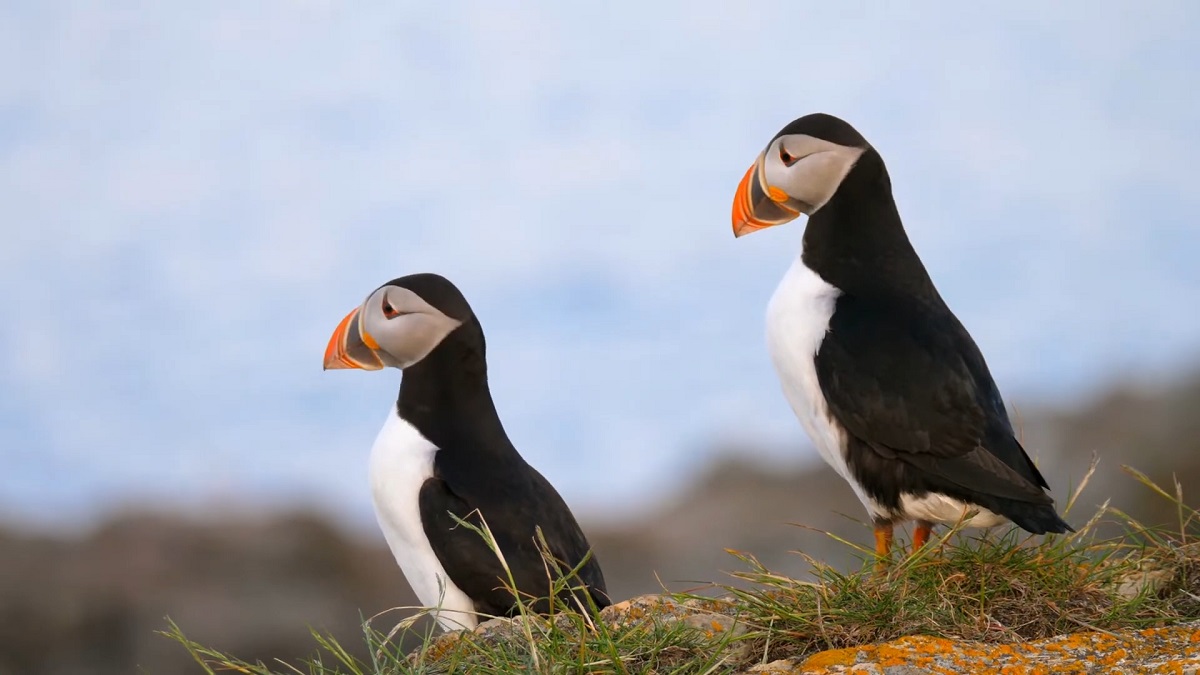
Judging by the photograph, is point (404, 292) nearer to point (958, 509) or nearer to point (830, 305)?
point (830, 305)

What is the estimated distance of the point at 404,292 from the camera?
16.4ft

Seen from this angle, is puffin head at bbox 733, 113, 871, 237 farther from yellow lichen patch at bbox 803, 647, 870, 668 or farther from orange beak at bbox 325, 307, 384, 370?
yellow lichen patch at bbox 803, 647, 870, 668

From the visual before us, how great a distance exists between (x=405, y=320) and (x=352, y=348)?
304mm

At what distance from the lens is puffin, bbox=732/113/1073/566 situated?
4617mm

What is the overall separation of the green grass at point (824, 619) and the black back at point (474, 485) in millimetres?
553

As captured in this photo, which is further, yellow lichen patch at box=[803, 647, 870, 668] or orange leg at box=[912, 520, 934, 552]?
orange leg at box=[912, 520, 934, 552]

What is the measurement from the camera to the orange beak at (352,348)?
5.08 metres

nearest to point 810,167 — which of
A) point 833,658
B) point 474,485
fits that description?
point 474,485

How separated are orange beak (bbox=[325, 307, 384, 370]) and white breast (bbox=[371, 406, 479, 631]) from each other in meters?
0.30

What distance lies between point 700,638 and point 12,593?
11.8 m

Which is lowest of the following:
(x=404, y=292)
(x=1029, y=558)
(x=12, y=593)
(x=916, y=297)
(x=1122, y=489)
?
(x=1122, y=489)

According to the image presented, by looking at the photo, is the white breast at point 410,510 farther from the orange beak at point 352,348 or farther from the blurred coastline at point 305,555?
the blurred coastline at point 305,555

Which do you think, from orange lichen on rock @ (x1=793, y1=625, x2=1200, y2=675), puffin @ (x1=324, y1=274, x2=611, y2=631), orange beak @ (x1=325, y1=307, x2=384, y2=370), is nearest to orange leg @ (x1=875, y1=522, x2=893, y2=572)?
puffin @ (x1=324, y1=274, x2=611, y2=631)

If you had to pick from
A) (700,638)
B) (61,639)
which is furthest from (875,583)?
(61,639)
